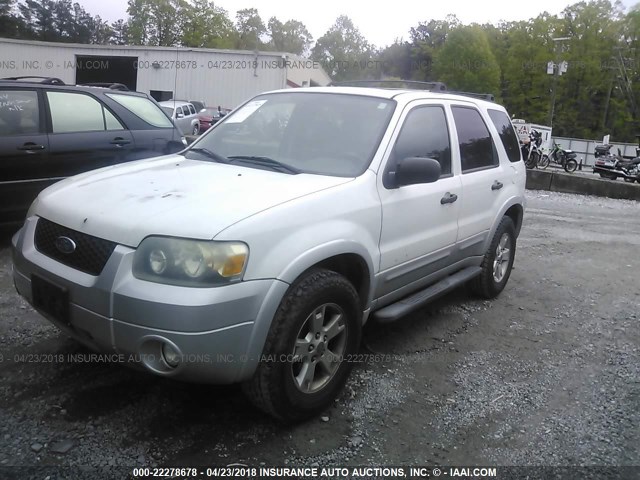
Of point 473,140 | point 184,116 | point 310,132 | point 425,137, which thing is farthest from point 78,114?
point 184,116

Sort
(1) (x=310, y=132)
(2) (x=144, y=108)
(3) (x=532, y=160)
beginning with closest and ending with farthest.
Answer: (1) (x=310, y=132) → (2) (x=144, y=108) → (3) (x=532, y=160)

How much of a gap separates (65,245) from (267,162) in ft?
4.13

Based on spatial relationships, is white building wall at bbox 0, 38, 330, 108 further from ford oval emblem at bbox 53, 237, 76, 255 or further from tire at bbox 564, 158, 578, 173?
ford oval emblem at bbox 53, 237, 76, 255

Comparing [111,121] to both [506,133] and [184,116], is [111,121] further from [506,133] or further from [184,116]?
[184,116]

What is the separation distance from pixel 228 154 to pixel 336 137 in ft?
2.37

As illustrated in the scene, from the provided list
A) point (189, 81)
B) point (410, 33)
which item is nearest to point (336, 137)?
point (189, 81)

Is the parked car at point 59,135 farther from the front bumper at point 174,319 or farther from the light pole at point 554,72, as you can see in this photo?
the light pole at point 554,72

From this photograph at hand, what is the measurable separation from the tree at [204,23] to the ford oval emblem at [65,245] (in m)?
65.8

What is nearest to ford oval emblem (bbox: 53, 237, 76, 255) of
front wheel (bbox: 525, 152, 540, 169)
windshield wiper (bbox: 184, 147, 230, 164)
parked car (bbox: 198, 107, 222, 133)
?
windshield wiper (bbox: 184, 147, 230, 164)

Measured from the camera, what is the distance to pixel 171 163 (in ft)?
11.6

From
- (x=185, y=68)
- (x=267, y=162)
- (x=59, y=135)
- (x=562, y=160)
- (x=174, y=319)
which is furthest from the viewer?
(x=185, y=68)

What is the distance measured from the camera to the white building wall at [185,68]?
31.5m

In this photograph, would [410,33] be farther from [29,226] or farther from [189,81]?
[29,226]

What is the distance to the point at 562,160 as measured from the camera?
21969 mm
